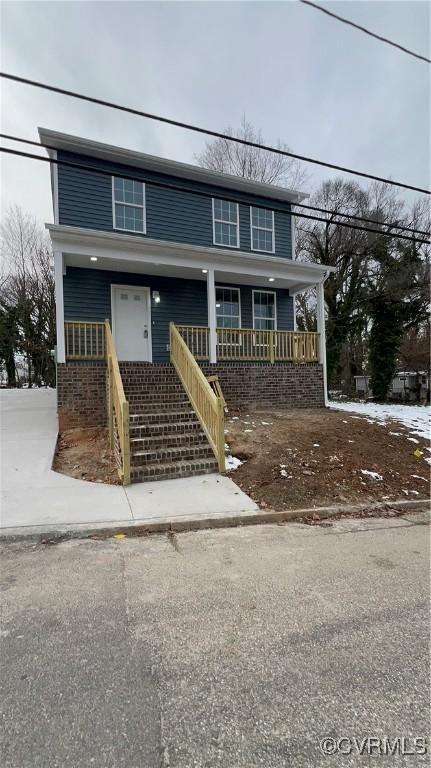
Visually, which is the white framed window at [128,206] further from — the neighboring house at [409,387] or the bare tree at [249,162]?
the neighboring house at [409,387]

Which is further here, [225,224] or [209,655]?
[225,224]

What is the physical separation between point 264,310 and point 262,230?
2765mm

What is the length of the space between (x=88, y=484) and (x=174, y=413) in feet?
7.74

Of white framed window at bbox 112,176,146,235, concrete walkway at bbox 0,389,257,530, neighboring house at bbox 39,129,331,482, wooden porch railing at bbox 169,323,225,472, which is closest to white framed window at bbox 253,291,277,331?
neighboring house at bbox 39,129,331,482

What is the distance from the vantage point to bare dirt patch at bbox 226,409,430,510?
5812mm

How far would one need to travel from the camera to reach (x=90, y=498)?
5.37m

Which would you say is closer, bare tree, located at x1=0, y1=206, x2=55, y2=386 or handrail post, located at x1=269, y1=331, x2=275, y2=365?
handrail post, located at x1=269, y1=331, x2=275, y2=365

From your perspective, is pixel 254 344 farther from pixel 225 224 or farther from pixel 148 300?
pixel 225 224

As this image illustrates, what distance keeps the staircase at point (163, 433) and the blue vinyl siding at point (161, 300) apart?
2952 millimetres

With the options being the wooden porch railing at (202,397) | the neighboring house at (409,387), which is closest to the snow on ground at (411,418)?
the wooden porch railing at (202,397)

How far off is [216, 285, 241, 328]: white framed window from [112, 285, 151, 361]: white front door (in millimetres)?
2313

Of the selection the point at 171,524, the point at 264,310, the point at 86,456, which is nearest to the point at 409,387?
the point at 264,310

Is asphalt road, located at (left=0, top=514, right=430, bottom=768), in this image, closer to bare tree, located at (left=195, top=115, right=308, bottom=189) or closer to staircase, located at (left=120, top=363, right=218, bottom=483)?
staircase, located at (left=120, top=363, right=218, bottom=483)


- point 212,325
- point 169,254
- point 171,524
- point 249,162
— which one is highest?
point 249,162
